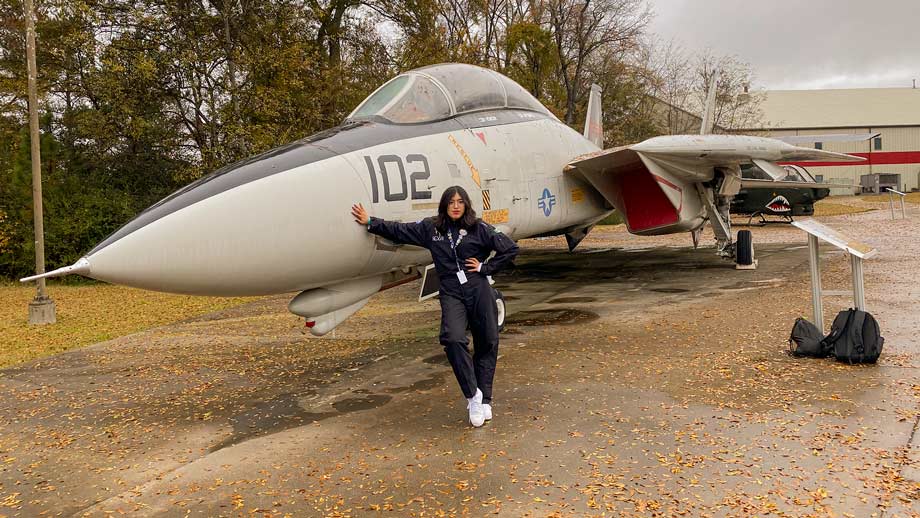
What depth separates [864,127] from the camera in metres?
55.8

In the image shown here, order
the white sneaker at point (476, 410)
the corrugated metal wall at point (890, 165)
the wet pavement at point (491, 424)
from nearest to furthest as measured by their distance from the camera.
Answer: the wet pavement at point (491, 424) → the white sneaker at point (476, 410) → the corrugated metal wall at point (890, 165)

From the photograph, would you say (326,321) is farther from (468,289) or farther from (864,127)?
(864,127)

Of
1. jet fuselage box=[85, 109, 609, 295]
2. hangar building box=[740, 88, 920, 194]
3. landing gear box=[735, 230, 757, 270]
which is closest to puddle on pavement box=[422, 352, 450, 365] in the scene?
jet fuselage box=[85, 109, 609, 295]

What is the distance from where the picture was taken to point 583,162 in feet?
27.6

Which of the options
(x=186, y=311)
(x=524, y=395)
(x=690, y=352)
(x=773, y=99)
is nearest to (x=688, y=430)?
(x=524, y=395)

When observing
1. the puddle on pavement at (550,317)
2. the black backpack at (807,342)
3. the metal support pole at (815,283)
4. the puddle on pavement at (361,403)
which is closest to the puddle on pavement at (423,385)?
the puddle on pavement at (361,403)

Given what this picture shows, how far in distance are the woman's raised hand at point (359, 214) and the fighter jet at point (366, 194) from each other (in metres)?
0.05

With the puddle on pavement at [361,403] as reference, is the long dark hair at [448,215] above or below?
above

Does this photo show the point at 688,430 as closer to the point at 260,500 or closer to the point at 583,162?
the point at 260,500

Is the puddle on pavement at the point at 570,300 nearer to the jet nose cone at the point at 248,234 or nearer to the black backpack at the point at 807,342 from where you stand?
the black backpack at the point at 807,342

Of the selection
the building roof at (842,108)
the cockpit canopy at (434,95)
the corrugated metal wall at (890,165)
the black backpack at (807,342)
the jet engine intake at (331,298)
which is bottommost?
the black backpack at (807,342)

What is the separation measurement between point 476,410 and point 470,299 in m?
0.77

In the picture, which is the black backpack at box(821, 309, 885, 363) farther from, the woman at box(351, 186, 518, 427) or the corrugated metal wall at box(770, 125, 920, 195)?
the corrugated metal wall at box(770, 125, 920, 195)

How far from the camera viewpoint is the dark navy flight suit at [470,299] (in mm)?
4488
